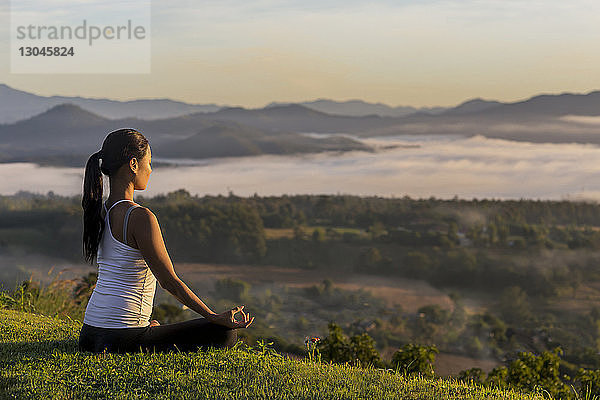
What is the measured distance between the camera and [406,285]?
40.2 meters

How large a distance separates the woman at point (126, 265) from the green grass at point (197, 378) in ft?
0.56

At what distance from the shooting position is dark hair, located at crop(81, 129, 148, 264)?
16.8 feet

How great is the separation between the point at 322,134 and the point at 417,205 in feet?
61.3

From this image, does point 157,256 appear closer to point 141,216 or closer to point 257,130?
point 141,216

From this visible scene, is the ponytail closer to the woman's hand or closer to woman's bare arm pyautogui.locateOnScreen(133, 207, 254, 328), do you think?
woman's bare arm pyautogui.locateOnScreen(133, 207, 254, 328)

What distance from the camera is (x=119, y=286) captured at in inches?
204

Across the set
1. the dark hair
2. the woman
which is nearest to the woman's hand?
the woman

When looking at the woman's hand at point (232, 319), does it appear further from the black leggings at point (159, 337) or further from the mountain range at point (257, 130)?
the mountain range at point (257, 130)

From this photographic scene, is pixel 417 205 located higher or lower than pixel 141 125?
lower

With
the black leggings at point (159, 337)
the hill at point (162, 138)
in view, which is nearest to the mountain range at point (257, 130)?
the hill at point (162, 138)

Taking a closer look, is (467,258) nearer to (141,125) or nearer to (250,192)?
(250,192)

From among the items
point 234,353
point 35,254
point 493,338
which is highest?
point 234,353

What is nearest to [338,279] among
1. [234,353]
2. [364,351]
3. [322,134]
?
[322,134]

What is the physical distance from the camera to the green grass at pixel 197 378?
Result: 4.50 m
